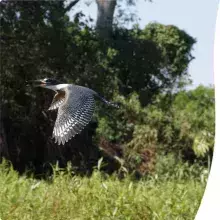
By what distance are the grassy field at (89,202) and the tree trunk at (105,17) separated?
1616 millimetres

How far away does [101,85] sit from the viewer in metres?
5.61

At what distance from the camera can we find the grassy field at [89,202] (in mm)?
3248

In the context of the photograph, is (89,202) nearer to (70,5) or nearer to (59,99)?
(59,99)

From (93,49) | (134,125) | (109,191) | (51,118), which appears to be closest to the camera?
(109,191)

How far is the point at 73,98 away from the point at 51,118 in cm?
283

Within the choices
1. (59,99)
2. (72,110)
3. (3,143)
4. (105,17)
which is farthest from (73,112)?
(105,17)

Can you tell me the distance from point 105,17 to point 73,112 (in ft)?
11.3

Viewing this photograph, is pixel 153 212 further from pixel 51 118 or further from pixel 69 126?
pixel 51 118

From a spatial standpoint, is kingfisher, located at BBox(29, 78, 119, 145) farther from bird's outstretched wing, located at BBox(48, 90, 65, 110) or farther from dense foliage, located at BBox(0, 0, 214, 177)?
dense foliage, located at BBox(0, 0, 214, 177)

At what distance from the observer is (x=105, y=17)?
574 centimetres

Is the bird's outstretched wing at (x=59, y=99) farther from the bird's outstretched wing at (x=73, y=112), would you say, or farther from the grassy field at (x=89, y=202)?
the grassy field at (x=89, y=202)

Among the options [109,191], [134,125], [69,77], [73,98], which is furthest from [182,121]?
[73,98]

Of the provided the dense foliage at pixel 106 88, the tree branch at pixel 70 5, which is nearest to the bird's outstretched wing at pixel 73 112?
the dense foliage at pixel 106 88

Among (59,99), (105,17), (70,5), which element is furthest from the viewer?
(70,5)
